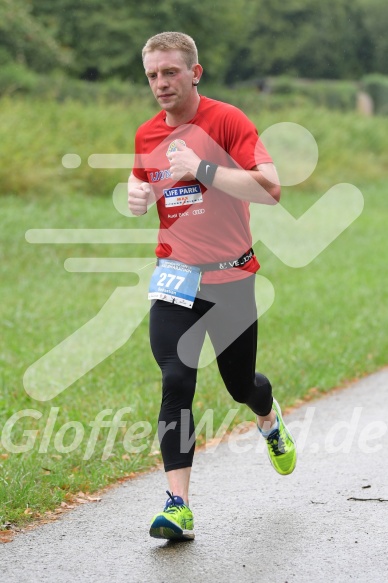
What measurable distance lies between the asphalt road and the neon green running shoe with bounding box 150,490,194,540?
0.24ft

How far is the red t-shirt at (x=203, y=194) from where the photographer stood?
505 cm

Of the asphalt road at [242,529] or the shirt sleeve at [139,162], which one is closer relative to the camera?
the asphalt road at [242,529]

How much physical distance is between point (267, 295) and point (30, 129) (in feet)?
32.6

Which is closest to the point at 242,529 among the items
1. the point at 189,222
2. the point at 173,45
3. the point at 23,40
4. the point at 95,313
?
the point at 189,222

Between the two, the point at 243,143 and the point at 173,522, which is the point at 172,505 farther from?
the point at 243,143

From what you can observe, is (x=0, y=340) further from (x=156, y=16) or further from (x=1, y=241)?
(x=156, y=16)

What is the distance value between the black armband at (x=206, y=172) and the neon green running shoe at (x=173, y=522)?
141 centimetres

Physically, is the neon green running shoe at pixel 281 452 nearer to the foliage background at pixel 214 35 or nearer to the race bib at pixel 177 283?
the race bib at pixel 177 283

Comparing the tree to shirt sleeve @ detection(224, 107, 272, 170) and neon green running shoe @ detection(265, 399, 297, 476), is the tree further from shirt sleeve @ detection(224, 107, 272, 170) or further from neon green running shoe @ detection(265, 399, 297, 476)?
shirt sleeve @ detection(224, 107, 272, 170)

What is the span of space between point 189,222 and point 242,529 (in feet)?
4.71

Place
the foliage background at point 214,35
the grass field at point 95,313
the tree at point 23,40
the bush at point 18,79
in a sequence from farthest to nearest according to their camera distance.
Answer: the foliage background at point 214,35 → the tree at point 23,40 → the bush at point 18,79 → the grass field at point 95,313

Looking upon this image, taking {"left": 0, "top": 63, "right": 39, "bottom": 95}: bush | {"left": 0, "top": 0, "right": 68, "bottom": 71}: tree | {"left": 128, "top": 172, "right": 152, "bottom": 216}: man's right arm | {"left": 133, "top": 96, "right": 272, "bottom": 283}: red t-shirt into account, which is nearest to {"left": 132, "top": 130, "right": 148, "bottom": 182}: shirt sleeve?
{"left": 133, "top": 96, "right": 272, "bottom": 283}: red t-shirt

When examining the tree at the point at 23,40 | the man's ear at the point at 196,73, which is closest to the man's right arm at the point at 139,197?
the man's ear at the point at 196,73

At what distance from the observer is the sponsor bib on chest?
5.11 meters
